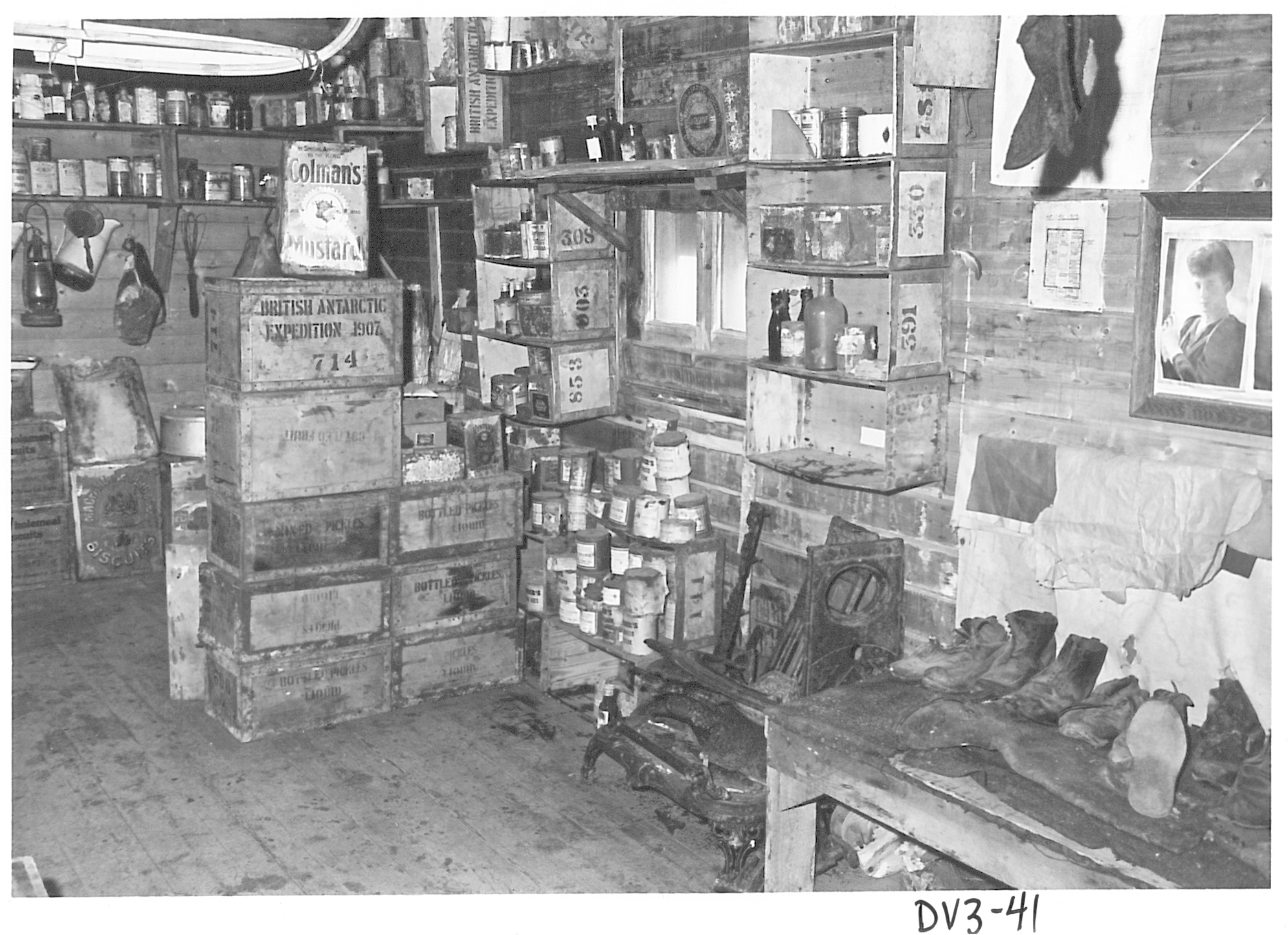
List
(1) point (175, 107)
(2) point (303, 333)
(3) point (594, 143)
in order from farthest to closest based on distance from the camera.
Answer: (1) point (175, 107) → (3) point (594, 143) → (2) point (303, 333)

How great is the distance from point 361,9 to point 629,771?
7.72ft

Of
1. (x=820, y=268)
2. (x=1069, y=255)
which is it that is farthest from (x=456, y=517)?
(x=1069, y=255)

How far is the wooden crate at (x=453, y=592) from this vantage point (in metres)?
5.21

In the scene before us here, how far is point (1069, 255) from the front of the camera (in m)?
3.61

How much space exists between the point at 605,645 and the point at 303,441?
1.33 m

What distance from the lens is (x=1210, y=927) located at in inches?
107

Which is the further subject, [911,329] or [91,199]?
[91,199]

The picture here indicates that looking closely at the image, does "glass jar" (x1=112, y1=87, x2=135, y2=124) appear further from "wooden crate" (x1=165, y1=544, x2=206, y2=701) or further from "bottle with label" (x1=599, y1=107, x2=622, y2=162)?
"bottle with label" (x1=599, y1=107, x2=622, y2=162)

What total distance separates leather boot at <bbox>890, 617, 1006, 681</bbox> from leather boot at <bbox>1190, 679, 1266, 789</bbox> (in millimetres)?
650

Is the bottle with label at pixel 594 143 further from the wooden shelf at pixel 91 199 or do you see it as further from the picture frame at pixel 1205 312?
the wooden shelf at pixel 91 199

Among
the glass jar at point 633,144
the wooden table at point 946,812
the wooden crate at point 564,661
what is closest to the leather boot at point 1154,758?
the wooden table at point 946,812

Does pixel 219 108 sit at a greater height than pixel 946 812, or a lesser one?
greater

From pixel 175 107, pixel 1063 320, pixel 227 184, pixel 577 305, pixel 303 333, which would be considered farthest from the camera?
pixel 227 184

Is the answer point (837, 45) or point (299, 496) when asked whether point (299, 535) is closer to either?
point (299, 496)
